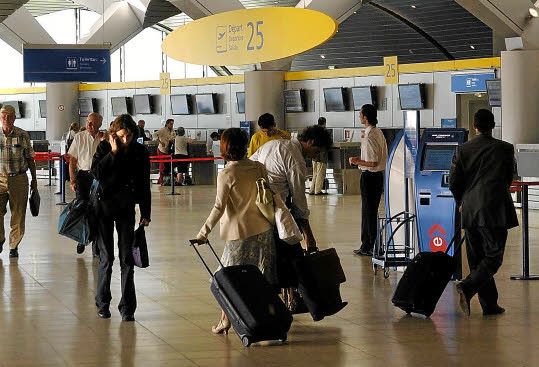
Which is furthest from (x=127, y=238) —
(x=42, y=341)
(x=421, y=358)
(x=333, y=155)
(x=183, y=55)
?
(x=333, y=155)

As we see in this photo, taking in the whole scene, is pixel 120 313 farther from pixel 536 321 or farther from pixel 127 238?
pixel 536 321

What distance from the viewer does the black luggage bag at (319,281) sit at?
7.48 metres

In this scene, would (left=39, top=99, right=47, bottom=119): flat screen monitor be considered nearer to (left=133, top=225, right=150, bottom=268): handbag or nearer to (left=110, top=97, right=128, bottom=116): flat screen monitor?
(left=110, top=97, right=128, bottom=116): flat screen monitor

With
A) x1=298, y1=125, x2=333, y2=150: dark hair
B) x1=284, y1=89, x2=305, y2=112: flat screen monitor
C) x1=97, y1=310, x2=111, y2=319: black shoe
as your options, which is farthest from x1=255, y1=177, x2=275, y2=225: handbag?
x1=284, y1=89, x2=305, y2=112: flat screen monitor

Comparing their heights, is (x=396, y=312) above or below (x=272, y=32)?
below

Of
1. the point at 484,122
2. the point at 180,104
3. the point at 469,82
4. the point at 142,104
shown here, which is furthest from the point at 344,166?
the point at 484,122

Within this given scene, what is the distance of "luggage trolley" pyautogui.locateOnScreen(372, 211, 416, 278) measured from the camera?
1009cm

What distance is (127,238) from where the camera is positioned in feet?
26.1

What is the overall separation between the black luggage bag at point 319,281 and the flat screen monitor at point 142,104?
23.6 meters

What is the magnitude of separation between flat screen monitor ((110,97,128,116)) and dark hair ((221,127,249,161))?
24744 mm

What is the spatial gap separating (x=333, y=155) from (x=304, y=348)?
57.4 ft

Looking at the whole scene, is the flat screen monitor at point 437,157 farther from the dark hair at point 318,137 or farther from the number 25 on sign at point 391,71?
the number 25 on sign at point 391,71

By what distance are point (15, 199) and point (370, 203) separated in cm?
388

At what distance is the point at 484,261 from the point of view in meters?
8.02
